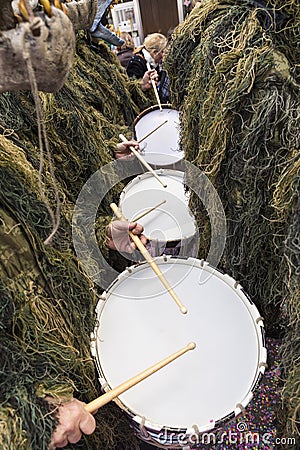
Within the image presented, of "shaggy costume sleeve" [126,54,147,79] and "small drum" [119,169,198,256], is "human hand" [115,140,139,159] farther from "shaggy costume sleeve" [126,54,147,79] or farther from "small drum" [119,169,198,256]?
"shaggy costume sleeve" [126,54,147,79]

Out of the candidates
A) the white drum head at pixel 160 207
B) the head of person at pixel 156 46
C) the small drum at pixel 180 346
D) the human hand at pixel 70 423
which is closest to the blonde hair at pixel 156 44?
the head of person at pixel 156 46

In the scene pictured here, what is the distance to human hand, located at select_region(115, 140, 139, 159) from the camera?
→ 5.13 ft

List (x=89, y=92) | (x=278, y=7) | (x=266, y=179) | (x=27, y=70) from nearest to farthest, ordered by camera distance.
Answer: (x=27, y=70), (x=278, y=7), (x=266, y=179), (x=89, y=92)

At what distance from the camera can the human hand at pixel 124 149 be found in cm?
156

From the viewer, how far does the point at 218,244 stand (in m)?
1.02

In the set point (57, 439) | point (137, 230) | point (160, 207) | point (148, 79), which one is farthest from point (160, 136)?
point (57, 439)

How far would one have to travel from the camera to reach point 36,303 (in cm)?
78

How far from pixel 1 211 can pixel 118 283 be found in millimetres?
374

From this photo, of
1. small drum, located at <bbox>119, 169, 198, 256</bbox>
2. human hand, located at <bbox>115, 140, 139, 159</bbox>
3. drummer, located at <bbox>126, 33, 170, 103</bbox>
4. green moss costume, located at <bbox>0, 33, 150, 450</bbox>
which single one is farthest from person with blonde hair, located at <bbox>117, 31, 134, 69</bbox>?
green moss costume, located at <bbox>0, 33, 150, 450</bbox>

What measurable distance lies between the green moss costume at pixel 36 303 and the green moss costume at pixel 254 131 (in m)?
0.39

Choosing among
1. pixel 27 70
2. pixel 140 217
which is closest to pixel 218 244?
pixel 140 217

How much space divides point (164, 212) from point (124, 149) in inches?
14.4

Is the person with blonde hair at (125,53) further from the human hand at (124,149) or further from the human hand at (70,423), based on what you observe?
the human hand at (70,423)

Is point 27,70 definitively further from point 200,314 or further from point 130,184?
point 130,184
